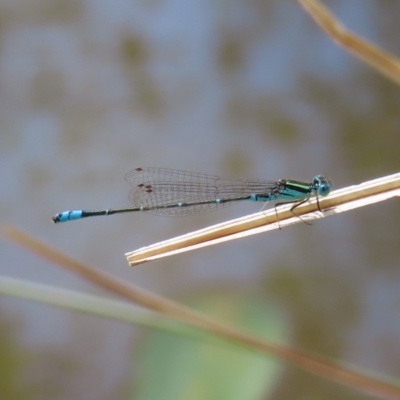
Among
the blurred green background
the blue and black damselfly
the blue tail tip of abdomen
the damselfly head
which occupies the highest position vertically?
the blurred green background

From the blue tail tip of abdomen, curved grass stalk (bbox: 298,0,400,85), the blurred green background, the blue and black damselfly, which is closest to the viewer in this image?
curved grass stalk (bbox: 298,0,400,85)

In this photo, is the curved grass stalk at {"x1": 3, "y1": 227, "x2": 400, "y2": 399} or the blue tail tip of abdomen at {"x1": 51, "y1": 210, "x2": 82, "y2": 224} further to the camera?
the blue tail tip of abdomen at {"x1": 51, "y1": 210, "x2": 82, "y2": 224}

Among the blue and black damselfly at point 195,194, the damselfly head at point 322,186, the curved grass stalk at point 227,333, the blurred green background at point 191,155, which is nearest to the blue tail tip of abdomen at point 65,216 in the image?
the blue and black damselfly at point 195,194

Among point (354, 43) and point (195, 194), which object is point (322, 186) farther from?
point (354, 43)

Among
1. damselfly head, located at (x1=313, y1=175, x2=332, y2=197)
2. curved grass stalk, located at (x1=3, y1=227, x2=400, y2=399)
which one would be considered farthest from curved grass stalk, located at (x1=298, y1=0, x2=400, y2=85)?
damselfly head, located at (x1=313, y1=175, x2=332, y2=197)

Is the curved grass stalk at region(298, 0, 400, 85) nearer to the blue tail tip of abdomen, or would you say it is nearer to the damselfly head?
the damselfly head

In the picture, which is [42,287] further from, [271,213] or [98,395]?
[98,395]

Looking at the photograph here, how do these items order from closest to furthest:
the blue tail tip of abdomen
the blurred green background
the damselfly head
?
1. the damselfly head
2. the blue tail tip of abdomen
3. the blurred green background

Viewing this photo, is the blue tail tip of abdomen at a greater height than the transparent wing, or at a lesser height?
lesser

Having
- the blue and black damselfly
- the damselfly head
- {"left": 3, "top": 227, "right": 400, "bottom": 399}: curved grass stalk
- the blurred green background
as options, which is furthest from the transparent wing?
{"left": 3, "top": 227, "right": 400, "bottom": 399}: curved grass stalk

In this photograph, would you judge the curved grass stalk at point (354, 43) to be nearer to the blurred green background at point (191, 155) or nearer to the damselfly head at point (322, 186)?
the damselfly head at point (322, 186)
